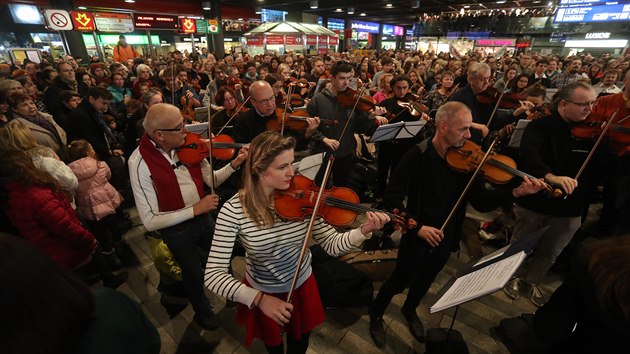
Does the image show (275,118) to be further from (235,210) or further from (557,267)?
(557,267)

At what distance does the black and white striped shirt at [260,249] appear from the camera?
5.06 feet

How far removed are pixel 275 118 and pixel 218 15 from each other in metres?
16.1

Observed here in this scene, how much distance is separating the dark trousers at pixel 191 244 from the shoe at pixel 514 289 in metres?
3.11

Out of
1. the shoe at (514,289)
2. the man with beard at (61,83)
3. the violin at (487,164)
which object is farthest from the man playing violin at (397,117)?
the man with beard at (61,83)

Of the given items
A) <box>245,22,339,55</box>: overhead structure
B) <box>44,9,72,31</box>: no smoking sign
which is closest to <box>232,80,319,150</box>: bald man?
<box>245,22,339,55</box>: overhead structure

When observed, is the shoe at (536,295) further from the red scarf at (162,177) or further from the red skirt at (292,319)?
the red scarf at (162,177)

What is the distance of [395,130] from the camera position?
372 centimetres

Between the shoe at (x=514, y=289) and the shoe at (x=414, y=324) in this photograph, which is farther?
the shoe at (x=514, y=289)

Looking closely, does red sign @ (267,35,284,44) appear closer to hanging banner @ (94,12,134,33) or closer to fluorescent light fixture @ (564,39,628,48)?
hanging banner @ (94,12,134,33)

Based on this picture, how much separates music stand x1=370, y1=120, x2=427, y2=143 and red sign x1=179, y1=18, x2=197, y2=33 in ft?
46.1

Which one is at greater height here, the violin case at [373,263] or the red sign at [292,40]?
the red sign at [292,40]

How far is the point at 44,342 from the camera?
0.71 m

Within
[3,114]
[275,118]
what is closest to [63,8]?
[3,114]

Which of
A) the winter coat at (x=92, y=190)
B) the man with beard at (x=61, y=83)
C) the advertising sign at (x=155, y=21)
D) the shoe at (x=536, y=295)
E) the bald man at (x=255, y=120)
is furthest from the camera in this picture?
the advertising sign at (x=155, y=21)
